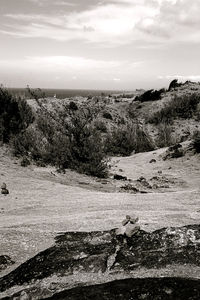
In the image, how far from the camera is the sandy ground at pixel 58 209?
4.32 meters

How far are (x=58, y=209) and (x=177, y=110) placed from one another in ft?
72.9

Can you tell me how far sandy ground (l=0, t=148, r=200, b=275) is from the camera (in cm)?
432

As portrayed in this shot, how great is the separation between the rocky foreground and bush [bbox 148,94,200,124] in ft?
69.4

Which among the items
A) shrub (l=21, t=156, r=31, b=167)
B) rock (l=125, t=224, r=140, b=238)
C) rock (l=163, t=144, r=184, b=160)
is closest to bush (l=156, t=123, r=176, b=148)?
rock (l=163, t=144, r=184, b=160)

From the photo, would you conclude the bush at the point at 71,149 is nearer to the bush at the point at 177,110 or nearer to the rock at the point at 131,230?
the rock at the point at 131,230

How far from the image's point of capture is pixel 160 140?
19.8 m

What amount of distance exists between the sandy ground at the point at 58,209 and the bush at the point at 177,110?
1708 cm

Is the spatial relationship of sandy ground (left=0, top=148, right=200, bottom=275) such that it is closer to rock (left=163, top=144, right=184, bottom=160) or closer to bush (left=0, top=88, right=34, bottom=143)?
bush (left=0, top=88, right=34, bottom=143)

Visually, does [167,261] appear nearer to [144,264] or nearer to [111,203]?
[144,264]

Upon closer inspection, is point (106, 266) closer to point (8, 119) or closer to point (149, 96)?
point (8, 119)

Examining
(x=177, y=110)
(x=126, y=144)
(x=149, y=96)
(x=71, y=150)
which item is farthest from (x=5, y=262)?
(x=149, y=96)

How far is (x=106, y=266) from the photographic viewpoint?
11.4 feet

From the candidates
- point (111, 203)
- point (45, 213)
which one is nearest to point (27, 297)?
point (45, 213)

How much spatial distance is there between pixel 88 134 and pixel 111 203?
4.87 meters
